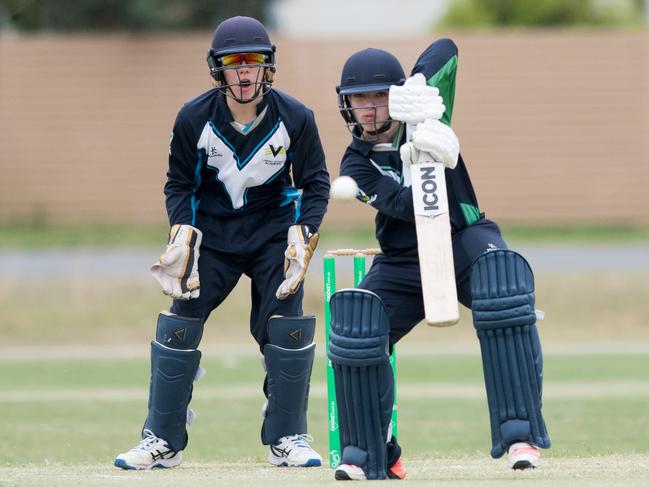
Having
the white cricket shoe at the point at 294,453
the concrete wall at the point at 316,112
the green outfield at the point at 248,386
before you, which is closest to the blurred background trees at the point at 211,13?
the concrete wall at the point at 316,112

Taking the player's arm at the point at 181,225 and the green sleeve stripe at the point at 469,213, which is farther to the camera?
the player's arm at the point at 181,225

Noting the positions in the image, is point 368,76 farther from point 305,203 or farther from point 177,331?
point 177,331

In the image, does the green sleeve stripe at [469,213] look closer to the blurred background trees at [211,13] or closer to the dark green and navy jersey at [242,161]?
the dark green and navy jersey at [242,161]

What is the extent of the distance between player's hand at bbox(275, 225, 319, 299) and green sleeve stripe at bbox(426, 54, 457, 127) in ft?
3.03

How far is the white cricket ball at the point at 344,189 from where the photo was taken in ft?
15.0

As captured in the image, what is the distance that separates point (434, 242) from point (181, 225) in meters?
1.32

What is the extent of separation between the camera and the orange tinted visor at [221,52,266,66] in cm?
546

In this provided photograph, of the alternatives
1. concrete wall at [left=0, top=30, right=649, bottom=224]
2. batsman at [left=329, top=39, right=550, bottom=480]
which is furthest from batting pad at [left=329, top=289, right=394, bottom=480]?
concrete wall at [left=0, top=30, right=649, bottom=224]

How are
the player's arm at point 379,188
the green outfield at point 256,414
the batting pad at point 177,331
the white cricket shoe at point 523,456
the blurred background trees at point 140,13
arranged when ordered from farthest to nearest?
the blurred background trees at point 140,13
the batting pad at point 177,331
the green outfield at point 256,414
the player's arm at point 379,188
the white cricket shoe at point 523,456

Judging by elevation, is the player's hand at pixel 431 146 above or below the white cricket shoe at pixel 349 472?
above

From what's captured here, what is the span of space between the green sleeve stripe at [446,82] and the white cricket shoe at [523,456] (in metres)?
1.19

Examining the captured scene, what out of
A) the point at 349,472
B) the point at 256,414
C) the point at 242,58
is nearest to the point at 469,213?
the point at 349,472

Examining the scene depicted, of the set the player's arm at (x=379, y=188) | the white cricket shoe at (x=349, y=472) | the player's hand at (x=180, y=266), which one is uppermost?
the player's arm at (x=379, y=188)

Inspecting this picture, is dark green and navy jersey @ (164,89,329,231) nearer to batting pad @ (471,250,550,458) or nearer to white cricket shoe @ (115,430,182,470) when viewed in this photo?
white cricket shoe @ (115,430,182,470)
